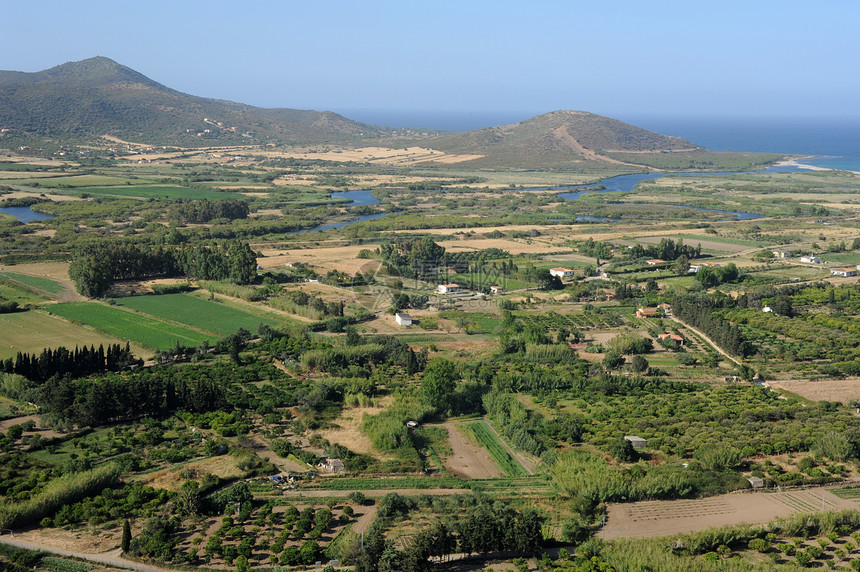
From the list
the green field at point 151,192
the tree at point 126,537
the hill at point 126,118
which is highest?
the hill at point 126,118

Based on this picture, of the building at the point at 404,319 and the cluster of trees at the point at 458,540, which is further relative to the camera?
the building at the point at 404,319

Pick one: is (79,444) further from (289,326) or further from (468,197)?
(468,197)

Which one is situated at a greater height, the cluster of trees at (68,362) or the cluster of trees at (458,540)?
the cluster of trees at (68,362)

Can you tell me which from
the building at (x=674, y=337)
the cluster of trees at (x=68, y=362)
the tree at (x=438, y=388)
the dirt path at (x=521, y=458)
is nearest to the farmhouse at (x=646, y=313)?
the building at (x=674, y=337)

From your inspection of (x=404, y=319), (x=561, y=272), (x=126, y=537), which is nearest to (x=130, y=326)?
(x=404, y=319)

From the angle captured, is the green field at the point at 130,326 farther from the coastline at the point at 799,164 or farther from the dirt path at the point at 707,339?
the coastline at the point at 799,164

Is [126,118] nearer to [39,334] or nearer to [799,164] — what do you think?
[39,334]
